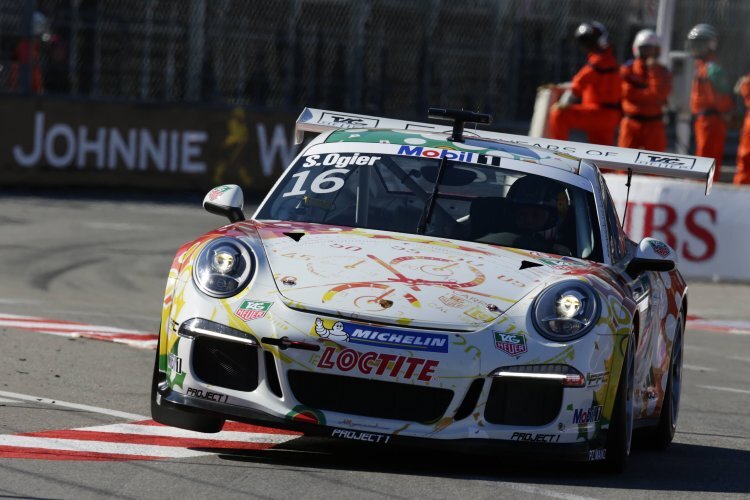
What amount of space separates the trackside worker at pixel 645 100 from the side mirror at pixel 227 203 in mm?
10989

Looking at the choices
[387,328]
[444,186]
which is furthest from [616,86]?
[387,328]

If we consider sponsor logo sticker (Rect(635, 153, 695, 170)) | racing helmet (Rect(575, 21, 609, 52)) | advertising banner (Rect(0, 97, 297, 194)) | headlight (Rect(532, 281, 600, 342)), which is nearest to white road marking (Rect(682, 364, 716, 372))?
sponsor logo sticker (Rect(635, 153, 695, 170))

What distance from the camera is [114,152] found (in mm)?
19938

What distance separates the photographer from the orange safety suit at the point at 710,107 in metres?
18.7

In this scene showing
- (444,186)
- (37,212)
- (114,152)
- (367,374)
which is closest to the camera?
(367,374)

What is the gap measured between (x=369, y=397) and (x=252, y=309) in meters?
0.53

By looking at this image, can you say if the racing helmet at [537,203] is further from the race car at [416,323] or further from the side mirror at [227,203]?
the side mirror at [227,203]

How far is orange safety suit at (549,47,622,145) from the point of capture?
57.0 feet

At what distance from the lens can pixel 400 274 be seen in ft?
20.2

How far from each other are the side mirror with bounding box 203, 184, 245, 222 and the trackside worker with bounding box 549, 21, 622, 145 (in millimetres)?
10639

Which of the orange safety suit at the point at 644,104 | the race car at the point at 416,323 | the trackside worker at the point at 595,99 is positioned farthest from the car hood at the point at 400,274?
the orange safety suit at the point at 644,104

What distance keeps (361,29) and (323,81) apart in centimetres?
80

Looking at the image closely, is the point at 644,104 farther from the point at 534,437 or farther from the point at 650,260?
the point at 534,437

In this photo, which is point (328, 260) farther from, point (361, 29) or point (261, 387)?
point (361, 29)
